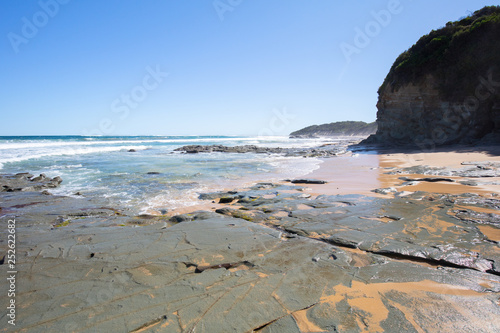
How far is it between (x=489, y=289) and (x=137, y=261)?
12.8 ft

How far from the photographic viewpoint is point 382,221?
4738 mm

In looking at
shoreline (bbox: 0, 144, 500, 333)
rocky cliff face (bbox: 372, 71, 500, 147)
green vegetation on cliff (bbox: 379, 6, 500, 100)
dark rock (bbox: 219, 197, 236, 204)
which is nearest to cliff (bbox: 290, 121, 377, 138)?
rocky cliff face (bbox: 372, 71, 500, 147)

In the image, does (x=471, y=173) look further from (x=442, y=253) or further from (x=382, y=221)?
(x=442, y=253)

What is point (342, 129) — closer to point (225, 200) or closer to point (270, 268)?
point (225, 200)

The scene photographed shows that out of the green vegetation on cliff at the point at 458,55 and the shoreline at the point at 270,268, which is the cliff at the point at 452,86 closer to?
the green vegetation on cliff at the point at 458,55

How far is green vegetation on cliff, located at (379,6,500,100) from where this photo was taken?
1766cm

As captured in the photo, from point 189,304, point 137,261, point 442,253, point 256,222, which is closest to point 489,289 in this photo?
point 442,253

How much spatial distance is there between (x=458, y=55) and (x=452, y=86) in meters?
2.27

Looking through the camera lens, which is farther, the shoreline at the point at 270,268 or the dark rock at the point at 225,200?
the dark rock at the point at 225,200

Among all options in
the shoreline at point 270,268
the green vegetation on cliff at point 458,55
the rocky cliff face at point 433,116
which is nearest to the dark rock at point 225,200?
the shoreline at point 270,268

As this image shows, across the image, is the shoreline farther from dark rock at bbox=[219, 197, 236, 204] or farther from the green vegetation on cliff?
the green vegetation on cliff

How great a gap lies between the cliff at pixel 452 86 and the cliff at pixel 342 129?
204ft

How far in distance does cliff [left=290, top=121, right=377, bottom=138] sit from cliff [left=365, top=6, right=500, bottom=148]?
6223 cm

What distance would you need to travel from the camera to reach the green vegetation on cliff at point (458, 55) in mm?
17656
